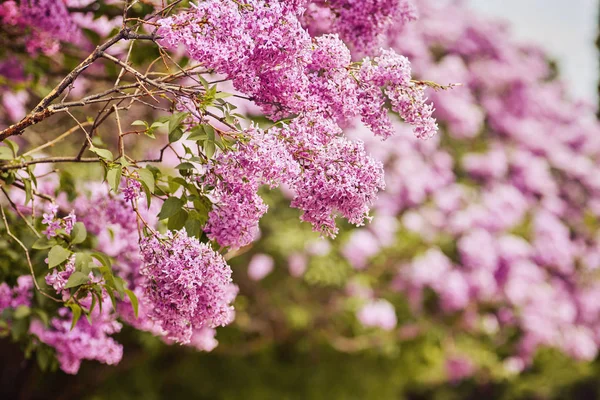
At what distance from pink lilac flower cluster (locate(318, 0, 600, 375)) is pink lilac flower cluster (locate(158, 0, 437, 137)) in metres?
4.51

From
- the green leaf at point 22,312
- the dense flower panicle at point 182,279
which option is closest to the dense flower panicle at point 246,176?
the dense flower panicle at point 182,279

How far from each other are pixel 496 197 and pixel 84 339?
5861mm

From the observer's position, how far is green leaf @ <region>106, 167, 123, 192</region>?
A: 198cm

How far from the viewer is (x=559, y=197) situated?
9.24 metres

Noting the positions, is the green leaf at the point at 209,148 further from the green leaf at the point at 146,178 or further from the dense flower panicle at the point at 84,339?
the dense flower panicle at the point at 84,339

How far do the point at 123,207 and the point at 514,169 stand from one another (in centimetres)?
674

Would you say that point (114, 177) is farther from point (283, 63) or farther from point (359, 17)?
point (359, 17)

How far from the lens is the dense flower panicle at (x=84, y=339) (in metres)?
2.94

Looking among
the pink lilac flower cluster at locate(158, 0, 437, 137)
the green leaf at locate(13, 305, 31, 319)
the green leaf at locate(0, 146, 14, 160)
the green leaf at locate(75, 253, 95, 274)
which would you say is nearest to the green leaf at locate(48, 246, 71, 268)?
the green leaf at locate(75, 253, 95, 274)

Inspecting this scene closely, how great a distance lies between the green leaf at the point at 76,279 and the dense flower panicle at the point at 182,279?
0.18m

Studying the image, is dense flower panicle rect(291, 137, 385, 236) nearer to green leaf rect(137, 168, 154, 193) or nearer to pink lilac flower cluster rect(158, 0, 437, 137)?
pink lilac flower cluster rect(158, 0, 437, 137)

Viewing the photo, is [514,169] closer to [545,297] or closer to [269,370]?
[545,297]

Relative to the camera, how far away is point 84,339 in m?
2.95

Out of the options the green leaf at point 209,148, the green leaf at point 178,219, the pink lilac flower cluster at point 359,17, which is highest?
the pink lilac flower cluster at point 359,17
